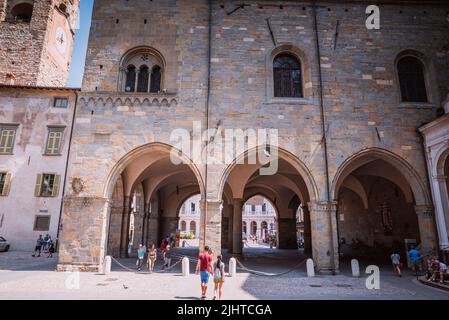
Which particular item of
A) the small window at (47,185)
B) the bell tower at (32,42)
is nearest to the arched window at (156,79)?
the small window at (47,185)

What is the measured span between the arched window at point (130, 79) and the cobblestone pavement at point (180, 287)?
782cm

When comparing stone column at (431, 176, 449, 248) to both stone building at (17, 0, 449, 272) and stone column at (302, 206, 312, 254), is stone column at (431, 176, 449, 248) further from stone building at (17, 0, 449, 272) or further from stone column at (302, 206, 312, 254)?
stone column at (302, 206, 312, 254)

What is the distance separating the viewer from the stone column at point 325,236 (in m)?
11.6

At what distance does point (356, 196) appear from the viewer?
2142cm

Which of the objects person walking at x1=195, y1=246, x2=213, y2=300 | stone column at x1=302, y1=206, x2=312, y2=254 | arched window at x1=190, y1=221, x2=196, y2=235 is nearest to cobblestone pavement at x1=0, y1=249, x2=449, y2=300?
person walking at x1=195, y1=246, x2=213, y2=300

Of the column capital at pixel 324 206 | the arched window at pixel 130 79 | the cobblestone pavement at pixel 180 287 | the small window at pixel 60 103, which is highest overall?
the small window at pixel 60 103

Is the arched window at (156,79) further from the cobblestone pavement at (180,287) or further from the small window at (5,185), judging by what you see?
the small window at (5,185)

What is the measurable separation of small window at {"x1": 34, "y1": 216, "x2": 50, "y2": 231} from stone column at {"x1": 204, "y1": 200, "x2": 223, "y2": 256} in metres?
12.0

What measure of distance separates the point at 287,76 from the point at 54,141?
48.5 ft

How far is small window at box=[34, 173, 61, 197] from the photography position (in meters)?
18.5

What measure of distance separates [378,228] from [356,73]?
425 inches

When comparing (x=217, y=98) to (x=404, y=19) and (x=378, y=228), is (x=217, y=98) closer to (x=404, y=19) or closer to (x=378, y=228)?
(x=404, y=19)

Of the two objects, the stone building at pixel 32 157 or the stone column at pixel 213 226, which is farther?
the stone building at pixel 32 157

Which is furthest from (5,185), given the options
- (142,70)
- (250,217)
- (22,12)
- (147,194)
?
(250,217)
